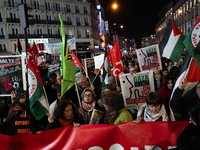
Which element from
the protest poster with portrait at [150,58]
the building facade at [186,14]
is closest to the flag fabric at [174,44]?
the protest poster with portrait at [150,58]

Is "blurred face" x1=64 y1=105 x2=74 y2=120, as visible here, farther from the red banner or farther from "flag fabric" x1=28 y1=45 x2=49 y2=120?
"flag fabric" x1=28 y1=45 x2=49 y2=120

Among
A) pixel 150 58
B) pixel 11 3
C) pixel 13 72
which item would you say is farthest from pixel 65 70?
pixel 11 3

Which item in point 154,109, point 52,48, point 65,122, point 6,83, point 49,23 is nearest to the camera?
point 154,109

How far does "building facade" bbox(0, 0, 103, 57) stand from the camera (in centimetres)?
3222

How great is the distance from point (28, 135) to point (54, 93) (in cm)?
222

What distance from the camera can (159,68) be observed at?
5062 millimetres

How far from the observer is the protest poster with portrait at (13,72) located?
4459 millimetres

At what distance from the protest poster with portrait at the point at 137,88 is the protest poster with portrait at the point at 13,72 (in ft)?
9.12

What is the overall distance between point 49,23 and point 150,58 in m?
34.8

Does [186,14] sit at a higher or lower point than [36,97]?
higher

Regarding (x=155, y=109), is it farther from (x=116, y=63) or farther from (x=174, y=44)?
(x=116, y=63)

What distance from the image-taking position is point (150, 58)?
202 inches

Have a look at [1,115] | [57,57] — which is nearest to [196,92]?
[1,115]

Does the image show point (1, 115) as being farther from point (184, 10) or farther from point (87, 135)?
point (184, 10)
